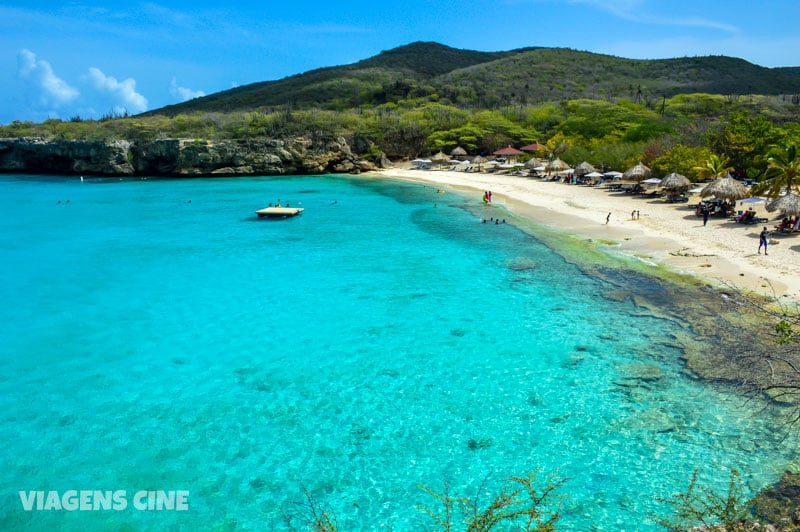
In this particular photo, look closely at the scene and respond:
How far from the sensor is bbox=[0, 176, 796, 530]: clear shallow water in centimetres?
833

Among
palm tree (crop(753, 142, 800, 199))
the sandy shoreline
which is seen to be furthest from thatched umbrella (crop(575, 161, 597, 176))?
palm tree (crop(753, 142, 800, 199))

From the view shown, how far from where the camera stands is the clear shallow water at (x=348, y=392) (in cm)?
833

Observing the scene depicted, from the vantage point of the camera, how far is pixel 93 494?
8203 mm

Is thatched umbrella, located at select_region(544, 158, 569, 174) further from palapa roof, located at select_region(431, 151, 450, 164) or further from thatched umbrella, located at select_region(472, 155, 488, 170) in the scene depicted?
palapa roof, located at select_region(431, 151, 450, 164)

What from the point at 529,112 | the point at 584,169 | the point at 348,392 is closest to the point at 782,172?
the point at 584,169

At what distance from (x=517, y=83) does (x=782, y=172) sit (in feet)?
296

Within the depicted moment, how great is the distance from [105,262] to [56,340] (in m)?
10.3

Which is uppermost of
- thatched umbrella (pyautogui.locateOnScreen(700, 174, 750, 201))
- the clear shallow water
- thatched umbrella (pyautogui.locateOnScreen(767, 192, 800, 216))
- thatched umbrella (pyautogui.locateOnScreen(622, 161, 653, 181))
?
thatched umbrella (pyautogui.locateOnScreen(622, 161, 653, 181))

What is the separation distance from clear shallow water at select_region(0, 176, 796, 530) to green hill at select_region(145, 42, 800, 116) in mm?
77809

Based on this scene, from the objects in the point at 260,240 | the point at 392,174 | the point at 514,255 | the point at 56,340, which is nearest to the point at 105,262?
the point at 260,240

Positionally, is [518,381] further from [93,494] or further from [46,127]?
[46,127]

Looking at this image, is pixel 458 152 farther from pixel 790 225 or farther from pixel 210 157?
pixel 790 225

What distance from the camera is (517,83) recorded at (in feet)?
352

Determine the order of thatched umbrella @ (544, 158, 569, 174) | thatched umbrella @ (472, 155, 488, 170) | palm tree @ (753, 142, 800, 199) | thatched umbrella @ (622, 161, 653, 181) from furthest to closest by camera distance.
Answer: thatched umbrella @ (472, 155, 488, 170) < thatched umbrella @ (544, 158, 569, 174) < thatched umbrella @ (622, 161, 653, 181) < palm tree @ (753, 142, 800, 199)
